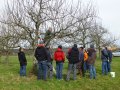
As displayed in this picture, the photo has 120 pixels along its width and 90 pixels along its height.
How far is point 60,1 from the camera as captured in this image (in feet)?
67.9

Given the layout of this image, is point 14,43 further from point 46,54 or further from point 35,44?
point 46,54

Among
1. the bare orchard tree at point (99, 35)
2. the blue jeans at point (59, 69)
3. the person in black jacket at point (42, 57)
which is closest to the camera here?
the person in black jacket at point (42, 57)

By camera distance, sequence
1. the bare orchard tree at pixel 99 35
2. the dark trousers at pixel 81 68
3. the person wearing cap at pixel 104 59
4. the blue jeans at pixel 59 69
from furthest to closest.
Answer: the bare orchard tree at pixel 99 35 → the person wearing cap at pixel 104 59 → the dark trousers at pixel 81 68 → the blue jeans at pixel 59 69

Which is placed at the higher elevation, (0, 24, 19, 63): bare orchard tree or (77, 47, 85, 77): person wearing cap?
(0, 24, 19, 63): bare orchard tree

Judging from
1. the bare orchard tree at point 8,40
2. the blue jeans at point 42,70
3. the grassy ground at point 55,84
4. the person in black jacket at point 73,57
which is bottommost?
the grassy ground at point 55,84

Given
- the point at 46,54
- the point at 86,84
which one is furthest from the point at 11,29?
the point at 86,84

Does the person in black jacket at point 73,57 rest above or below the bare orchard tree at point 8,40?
below

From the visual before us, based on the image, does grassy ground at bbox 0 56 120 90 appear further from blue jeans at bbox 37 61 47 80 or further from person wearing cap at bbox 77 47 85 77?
person wearing cap at bbox 77 47 85 77

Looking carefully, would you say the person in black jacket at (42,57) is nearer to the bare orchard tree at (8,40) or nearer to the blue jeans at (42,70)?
the blue jeans at (42,70)

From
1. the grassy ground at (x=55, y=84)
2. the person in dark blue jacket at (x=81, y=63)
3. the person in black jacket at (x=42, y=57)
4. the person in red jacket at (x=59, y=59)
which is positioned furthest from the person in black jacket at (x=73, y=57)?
the person in black jacket at (x=42, y=57)

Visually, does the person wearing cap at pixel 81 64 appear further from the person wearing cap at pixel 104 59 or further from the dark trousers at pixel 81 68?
the person wearing cap at pixel 104 59

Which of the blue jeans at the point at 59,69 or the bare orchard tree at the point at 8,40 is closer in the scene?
the blue jeans at the point at 59,69

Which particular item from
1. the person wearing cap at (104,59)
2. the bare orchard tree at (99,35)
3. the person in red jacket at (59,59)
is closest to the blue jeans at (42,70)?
the person in red jacket at (59,59)

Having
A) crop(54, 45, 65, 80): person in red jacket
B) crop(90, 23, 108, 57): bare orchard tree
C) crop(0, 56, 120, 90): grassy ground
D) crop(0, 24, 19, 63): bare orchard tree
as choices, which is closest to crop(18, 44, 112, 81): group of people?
crop(54, 45, 65, 80): person in red jacket
